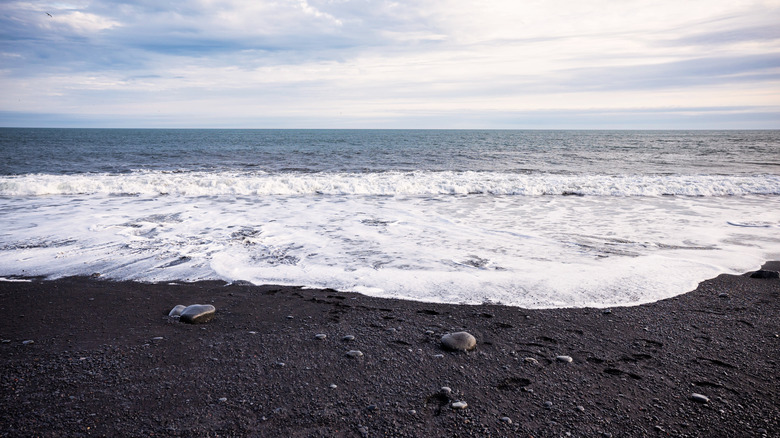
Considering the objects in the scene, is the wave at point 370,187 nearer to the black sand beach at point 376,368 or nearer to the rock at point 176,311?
the black sand beach at point 376,368

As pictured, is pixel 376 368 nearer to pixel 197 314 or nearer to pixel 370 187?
pixel 197 314

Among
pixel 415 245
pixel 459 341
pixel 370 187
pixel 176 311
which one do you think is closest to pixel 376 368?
pixel 459 341

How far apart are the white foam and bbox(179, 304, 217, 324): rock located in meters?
1.19

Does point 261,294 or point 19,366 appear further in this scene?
point 261,294

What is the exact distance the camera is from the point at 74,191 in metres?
13.2

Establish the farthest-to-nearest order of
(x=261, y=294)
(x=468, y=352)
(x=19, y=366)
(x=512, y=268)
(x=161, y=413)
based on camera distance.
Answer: (x=512, y=268) < (x=261, y=294) < (x=468, y=352) < (x=19, y=366) < (x=161, y=413)

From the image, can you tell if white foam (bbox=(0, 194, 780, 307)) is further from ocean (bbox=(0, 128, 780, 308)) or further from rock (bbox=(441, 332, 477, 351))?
rock (bbox=(441, 332, 477, 351))

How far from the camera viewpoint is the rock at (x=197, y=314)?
13.3 ft

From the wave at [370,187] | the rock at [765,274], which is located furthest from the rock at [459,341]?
the wave at [370,187]

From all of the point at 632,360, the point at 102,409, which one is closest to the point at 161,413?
the point at 102,409

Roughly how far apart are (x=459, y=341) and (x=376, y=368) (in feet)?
2.61

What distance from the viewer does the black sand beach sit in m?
2.63

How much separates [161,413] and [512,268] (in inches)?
180

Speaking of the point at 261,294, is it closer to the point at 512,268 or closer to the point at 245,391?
the point at 245,391
